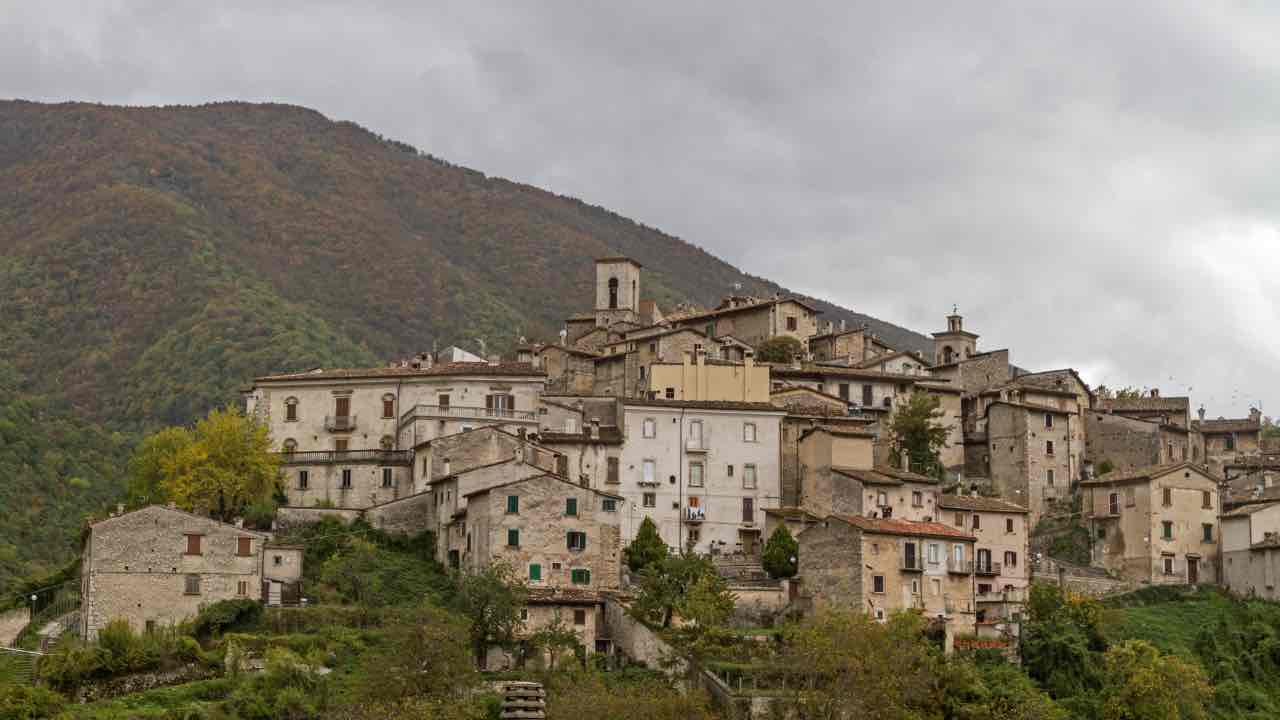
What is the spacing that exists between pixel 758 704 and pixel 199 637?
21192 mm

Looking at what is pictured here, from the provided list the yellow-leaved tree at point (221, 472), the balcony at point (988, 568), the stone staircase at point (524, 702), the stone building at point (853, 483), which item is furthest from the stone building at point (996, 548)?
the yellow-leaved tree at point (221, 472)

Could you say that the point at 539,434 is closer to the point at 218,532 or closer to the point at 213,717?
the point at 218,532

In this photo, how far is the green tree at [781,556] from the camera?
78250 millimetres

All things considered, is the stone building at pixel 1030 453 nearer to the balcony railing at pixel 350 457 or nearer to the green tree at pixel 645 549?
the green tree at pixel 645 549

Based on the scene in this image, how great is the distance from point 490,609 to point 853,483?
63.1ft

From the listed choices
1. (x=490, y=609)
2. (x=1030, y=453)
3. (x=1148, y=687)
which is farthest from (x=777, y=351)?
(x=490, y=609)

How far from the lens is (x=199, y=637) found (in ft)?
232

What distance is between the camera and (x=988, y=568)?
81625mm

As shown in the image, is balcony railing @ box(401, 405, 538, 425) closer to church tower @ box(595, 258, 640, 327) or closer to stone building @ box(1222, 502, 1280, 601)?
church tower @ box(595, 258, 640, 327)

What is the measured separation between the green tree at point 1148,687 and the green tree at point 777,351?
29.1 metres

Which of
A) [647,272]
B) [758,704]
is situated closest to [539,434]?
[758,704]

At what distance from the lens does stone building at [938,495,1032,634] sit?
8075 cm

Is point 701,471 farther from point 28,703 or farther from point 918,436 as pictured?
point 28,703

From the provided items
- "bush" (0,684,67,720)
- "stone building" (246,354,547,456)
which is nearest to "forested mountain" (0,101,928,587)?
"stone building" (246,354,547,456)
